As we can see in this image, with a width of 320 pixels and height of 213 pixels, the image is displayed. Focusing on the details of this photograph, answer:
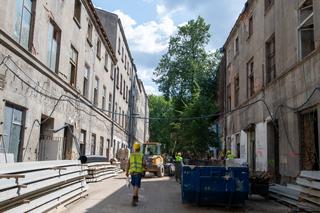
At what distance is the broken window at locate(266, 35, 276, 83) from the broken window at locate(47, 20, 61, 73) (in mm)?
9540

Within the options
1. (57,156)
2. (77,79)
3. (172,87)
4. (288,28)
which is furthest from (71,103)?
(172,87)

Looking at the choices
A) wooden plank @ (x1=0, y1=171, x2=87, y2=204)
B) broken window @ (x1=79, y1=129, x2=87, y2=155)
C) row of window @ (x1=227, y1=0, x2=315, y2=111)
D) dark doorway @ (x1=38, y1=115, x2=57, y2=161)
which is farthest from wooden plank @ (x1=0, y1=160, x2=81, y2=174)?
broken window @ (x1=79, y1=129, x2=87, y2=155)

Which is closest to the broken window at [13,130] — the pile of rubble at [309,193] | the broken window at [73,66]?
the broken window at [73,66]

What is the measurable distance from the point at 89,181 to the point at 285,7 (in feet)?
37.8

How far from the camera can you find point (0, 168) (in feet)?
20.5

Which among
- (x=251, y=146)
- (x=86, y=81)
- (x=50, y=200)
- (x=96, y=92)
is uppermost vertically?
(x=86, y=81)

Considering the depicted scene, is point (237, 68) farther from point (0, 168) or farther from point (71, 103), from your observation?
point (0, 168)

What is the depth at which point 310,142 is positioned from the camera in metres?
13.0

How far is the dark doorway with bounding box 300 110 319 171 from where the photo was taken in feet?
41.7

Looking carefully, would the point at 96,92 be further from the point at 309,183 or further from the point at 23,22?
the point at 309,183

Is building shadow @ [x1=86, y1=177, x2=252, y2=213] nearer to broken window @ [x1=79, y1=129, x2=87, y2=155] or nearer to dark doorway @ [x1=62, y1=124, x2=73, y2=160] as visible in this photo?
dark doorway @ [x1=62, y1=124, x2=73, y2=160]

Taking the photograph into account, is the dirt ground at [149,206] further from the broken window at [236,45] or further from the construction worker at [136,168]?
the broken window at [236,45]

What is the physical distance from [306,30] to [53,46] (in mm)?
9772

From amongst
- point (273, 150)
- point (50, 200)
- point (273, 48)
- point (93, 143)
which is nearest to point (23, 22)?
point (50, 200)
